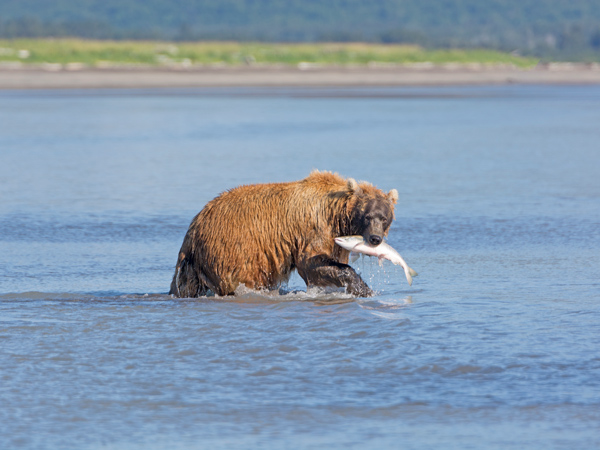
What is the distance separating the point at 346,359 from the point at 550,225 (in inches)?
245

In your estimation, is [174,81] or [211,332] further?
[174,81]

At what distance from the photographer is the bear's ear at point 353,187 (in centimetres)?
812

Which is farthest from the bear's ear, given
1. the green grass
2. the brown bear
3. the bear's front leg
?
the green grass


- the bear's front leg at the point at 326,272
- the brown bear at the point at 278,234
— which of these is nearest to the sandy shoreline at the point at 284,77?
the brown bear at the point at 278,234

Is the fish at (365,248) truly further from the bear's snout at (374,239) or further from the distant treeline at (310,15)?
the distant treeline at (310,15)

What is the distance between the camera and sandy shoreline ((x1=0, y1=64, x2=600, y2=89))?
50.8 meters

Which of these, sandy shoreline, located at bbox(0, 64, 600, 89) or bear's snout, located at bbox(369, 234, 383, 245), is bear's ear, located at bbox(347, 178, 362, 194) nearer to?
bear's snout, located at bbox(369, 234, 383, 245)

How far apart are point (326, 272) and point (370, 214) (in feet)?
1.95

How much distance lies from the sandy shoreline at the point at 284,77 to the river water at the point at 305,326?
33268 millimetres

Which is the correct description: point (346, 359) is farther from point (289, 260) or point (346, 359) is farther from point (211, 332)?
point (289, 260)

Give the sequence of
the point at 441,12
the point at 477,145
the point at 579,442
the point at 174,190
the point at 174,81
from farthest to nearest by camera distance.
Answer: the point at 441,12 → the point at 174,81 → the point at 477,145 → the point at 174,190 → the point at 579,442

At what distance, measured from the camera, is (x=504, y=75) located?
206ft

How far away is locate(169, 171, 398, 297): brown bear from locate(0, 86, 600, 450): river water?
0.64 feet

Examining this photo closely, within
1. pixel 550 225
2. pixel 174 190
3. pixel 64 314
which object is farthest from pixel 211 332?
pixel 174 190
